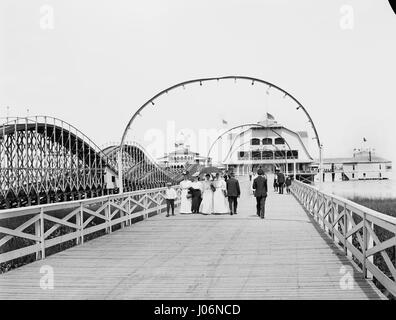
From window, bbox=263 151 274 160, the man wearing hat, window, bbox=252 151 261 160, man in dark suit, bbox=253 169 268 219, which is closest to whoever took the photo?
man in dark suit, bbox=253 169 268 219

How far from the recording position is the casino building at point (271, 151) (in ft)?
256

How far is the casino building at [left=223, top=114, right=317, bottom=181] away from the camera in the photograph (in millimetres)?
78125

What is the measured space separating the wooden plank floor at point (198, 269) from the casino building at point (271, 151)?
65.5 metres

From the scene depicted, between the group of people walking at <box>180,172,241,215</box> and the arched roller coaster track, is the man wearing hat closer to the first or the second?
the group of people walking at <box>180,172,241,215</box>

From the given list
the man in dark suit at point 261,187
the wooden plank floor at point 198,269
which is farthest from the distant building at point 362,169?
the wooden plank floor at point 198,269

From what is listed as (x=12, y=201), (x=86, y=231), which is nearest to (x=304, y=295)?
(x=86, y=231)

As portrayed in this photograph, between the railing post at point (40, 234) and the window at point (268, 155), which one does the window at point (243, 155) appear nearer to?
the window at point (268, 155)

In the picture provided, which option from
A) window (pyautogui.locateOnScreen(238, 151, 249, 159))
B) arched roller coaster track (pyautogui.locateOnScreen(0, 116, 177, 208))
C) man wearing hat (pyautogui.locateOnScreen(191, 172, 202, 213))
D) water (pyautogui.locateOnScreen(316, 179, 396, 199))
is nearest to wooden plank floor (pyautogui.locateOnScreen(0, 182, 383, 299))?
man wearing hat (pyautogui.locateOnScreen(191, 172, 202, 213))

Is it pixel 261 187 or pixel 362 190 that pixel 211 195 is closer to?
pixel 261 187

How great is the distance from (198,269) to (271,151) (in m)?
75.5

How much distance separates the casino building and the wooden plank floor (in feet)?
215

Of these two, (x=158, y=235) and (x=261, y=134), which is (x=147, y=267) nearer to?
(x=158, y=235)

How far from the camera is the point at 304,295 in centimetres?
609
